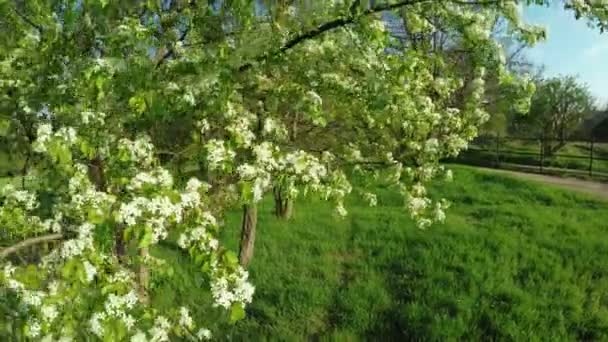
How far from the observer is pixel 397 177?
7457 mm

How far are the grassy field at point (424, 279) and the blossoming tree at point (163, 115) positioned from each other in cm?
296

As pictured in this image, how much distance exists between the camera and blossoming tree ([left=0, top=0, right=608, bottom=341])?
360 centimetres

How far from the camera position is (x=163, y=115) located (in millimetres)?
4863

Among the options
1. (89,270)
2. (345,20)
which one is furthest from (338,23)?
(89,270)

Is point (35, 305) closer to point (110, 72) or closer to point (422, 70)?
point (110, 72)

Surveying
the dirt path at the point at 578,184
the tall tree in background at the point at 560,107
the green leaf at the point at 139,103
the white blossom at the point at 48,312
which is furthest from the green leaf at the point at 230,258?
the tall tree in background at the point at 560,107

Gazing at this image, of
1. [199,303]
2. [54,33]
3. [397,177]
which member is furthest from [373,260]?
[54,33]

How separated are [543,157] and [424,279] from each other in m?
28.7

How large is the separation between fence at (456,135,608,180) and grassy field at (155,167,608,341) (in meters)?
15.2

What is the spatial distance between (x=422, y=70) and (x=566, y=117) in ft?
152

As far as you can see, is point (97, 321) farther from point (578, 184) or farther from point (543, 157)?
point (543, 157)

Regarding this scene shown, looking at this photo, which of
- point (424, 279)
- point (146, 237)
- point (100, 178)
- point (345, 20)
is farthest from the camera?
point (424, 279)

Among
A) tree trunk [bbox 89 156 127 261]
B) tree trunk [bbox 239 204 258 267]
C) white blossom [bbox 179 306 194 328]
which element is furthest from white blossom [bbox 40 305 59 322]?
tree trunk [bbox 239 204 258 267]

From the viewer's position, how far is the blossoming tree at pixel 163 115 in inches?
142
